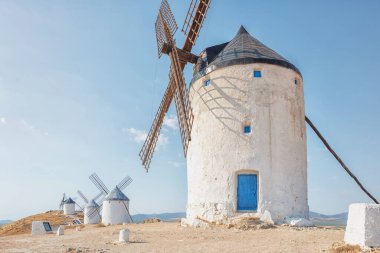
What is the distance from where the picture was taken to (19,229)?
26.7 metres

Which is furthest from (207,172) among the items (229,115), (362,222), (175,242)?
(362,222)

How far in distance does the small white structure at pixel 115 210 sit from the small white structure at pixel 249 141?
11.8 m

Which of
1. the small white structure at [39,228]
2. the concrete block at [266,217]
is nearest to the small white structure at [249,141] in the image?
the concrete block at [266,217]

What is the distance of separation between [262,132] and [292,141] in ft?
4.49

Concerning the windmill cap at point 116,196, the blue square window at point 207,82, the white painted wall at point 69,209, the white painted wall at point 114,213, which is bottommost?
the white painted wall at point 69,209

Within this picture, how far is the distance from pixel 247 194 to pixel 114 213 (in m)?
14.6

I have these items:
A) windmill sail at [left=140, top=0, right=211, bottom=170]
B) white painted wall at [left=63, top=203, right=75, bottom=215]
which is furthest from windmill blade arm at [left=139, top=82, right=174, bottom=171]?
white painted wall at [left=63, top=203, right=75, bottom=215]

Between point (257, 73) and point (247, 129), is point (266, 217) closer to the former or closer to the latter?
point (247, 129)

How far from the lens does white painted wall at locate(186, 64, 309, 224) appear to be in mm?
12609

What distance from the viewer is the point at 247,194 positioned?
12539mm

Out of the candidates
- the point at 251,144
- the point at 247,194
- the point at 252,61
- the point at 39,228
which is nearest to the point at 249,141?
the point at 251,144

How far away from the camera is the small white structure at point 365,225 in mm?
5922

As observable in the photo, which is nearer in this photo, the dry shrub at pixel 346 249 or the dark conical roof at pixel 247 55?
the dry shrub at pixel 346 249

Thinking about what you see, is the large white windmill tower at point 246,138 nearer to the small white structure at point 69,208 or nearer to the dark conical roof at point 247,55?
the dark conical roof at point 247,55
